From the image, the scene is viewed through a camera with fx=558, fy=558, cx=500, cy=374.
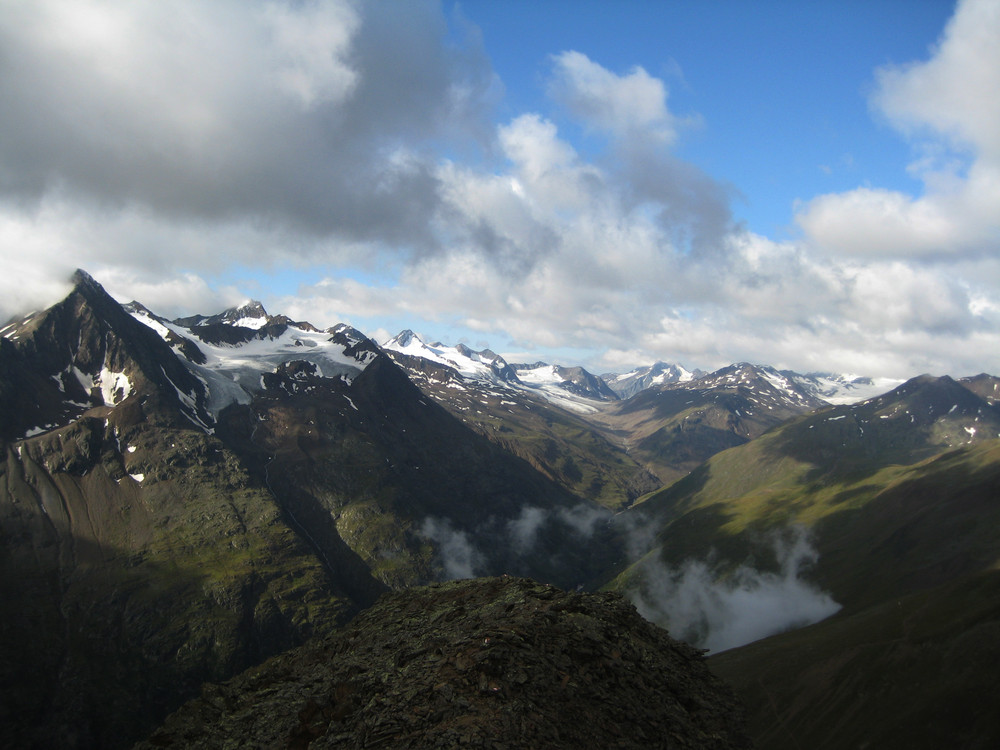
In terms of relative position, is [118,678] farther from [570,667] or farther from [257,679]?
[570,667]

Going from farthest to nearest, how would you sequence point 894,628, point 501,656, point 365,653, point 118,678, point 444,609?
1. point 118,678
2. point 894,628
3. point 444,609
4. point 365,653
5. point 501,656

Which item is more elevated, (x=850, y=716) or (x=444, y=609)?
(x=444, y=609)

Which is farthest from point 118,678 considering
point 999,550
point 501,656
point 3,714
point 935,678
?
point 999,550

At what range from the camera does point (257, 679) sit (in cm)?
4769

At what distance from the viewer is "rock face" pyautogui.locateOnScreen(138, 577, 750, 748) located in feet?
112

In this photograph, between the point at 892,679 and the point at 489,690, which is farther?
the point at 892,679

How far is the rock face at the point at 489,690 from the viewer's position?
34.0 meters

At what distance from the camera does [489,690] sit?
35.2 meters

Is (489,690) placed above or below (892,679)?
above

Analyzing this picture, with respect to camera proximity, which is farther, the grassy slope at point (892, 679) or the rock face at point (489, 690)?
the grassy slope at point (892, 679)

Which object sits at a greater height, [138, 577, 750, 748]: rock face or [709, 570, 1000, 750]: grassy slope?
[138, 577, 750, 748]: rock face

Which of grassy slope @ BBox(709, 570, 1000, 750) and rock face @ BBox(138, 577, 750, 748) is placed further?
grassy slope @ BBox(709, 570, 1000, 750)

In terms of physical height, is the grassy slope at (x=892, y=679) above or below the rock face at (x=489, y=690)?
below

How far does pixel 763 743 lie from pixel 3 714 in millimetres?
203921
